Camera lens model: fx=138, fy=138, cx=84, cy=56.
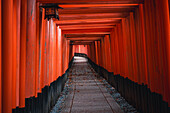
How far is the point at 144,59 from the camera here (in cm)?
396

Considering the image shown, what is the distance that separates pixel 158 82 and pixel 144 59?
1007 millimetres

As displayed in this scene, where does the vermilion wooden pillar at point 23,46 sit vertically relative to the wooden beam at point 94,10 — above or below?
below

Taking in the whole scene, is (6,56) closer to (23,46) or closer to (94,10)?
(23,46)

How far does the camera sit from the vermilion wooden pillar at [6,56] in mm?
1949

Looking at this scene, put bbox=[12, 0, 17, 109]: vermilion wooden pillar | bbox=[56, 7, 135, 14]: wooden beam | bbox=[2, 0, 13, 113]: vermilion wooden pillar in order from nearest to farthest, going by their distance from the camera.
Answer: bbox=[2, 0, 13, 113]: vermilion wooden pillar < bbox=[12, 0, 17, 109]: vermilion wooden pillar < bbox=[56, 7, 135, 14]: wooden beam

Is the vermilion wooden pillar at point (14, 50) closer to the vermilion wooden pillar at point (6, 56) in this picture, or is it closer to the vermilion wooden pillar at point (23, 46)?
the vermilion wooden pillar at point (6, 56)

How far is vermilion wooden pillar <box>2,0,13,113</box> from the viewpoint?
1949mm

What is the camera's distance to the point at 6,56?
198 centimetres

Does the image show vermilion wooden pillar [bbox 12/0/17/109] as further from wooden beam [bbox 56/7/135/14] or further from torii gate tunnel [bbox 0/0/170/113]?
wooden beam [bbox 56/7/135/14]

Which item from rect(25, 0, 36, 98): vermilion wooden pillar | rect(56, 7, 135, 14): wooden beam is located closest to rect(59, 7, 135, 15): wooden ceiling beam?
rect(56, 7, 135, 14): wooden beam


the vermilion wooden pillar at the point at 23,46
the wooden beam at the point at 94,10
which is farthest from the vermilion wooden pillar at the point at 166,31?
the vermilion wooden pillar at the point at 23,46

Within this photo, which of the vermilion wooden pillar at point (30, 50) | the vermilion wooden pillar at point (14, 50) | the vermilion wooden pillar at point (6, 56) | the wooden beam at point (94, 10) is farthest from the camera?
the wooden beam at point (94, 10)

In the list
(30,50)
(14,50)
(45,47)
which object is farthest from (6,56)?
(45,47)

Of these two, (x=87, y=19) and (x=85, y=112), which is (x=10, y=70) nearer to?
(x=85, y=112)
